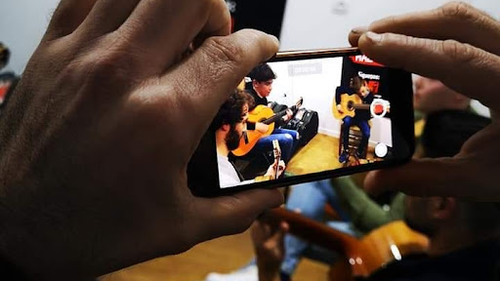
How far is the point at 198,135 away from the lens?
1.23 feet

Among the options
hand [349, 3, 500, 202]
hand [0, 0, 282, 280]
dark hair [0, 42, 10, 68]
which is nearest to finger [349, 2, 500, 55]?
hand [349, 3, 500, 202]

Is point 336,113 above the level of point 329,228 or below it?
above

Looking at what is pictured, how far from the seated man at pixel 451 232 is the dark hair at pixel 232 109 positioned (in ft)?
1.23

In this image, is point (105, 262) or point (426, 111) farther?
point (426, 111)

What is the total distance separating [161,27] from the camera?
0.35m

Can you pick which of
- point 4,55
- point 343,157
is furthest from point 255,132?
point 4,55

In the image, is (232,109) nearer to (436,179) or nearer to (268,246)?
(436,179)

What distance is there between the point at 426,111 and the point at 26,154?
83cm

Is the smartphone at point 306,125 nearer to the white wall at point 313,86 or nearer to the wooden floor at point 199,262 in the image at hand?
the white wall at point 313,86

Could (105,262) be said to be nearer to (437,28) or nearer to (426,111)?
(437,28)

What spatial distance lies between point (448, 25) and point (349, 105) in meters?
0.13

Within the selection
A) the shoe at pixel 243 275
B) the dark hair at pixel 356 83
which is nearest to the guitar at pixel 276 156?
the dark hair at pixel 356 83

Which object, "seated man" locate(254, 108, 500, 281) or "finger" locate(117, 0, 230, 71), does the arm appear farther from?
"finger" locate(117, 0, 230, 71)

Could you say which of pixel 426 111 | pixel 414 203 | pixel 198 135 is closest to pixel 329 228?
pixel 414 203
